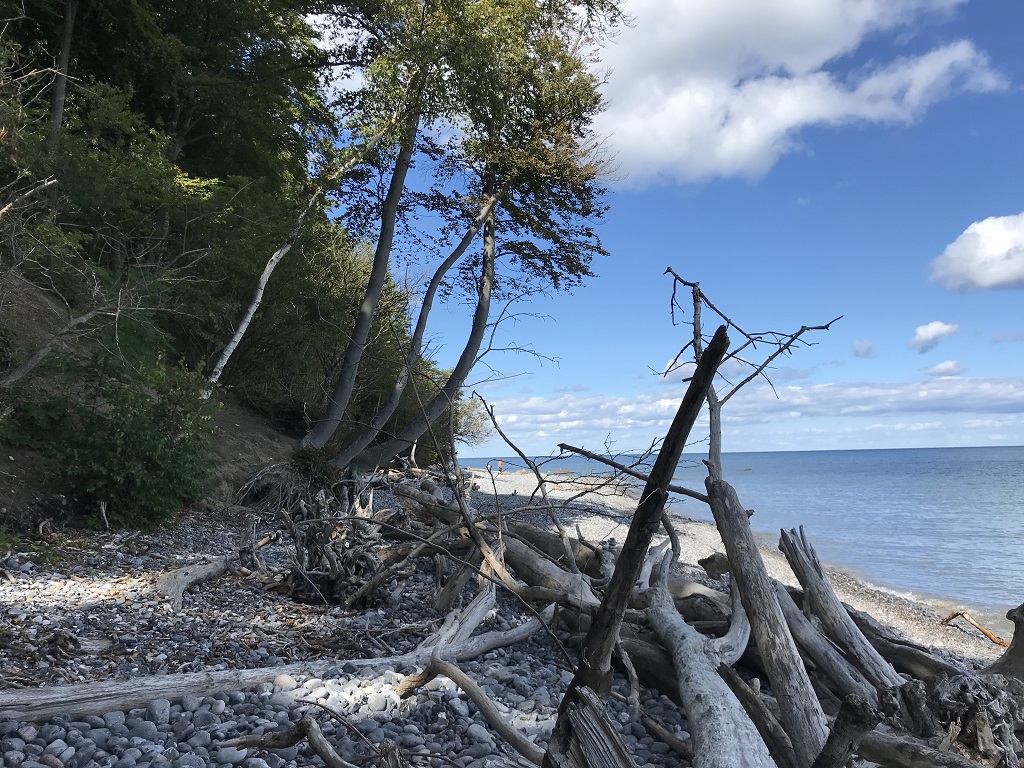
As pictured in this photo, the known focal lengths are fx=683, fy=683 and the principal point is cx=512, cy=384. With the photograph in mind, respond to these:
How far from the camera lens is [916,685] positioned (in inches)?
117

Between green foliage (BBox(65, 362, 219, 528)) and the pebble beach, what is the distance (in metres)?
0.94

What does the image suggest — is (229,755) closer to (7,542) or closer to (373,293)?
(7,542)

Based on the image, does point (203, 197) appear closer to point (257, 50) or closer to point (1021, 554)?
point (257, 50)

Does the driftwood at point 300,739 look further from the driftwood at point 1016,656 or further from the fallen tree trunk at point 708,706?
the driftwood at point 1016,656

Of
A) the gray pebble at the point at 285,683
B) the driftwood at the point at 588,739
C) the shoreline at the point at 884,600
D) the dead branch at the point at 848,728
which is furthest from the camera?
the shoreline at the point at 884,600

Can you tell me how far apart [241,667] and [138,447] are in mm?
5153

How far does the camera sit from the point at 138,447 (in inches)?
334

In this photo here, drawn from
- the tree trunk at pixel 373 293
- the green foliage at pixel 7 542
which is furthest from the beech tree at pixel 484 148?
the green foliage at pixel 7 542

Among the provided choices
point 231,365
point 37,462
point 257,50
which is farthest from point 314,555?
point 257,50

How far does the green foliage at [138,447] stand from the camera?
8.26 m

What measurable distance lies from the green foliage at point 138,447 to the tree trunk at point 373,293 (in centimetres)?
469

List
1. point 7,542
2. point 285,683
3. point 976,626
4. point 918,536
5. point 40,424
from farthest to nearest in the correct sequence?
point 918,536
point 976,626
point 40,424
point 7,542
point 285,683

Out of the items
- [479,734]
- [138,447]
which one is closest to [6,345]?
[138,447]

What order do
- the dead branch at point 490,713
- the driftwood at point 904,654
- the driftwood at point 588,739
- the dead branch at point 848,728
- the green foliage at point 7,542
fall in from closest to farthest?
the dead branch at point 848,728 < the driftwood at point 588,739 < the dead branch at point 490,713 < the driftwood at point 904,654 < the green foliage at point 7,542
